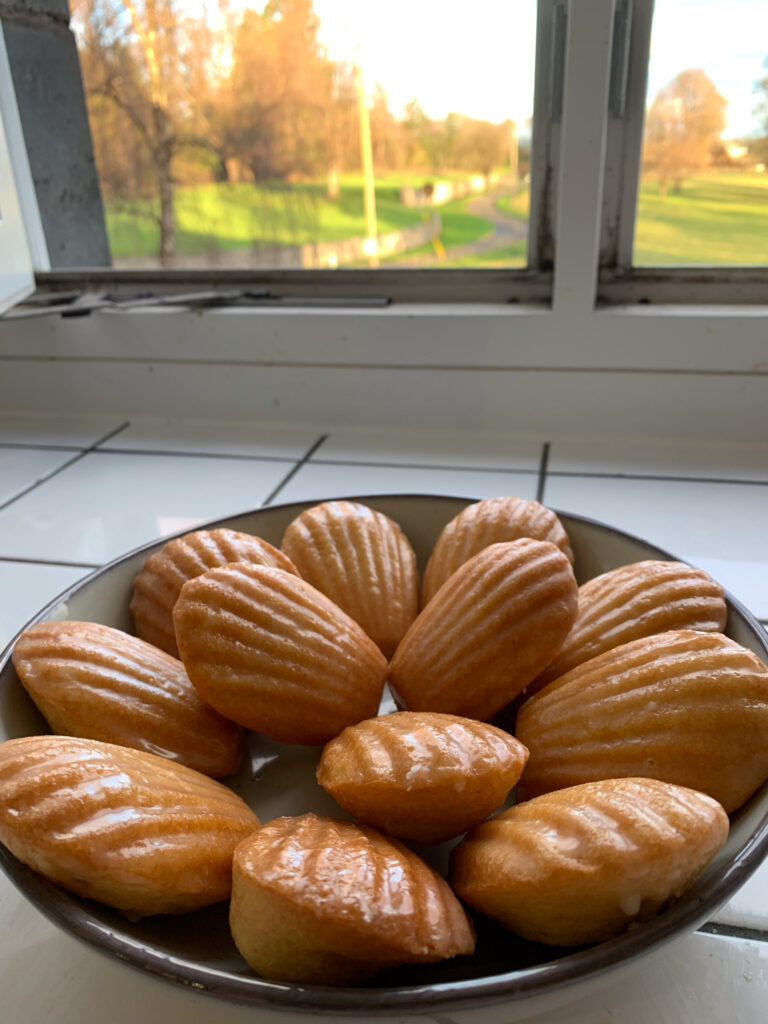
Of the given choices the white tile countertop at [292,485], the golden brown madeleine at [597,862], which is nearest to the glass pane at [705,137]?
the white tile countertop at [292,485]

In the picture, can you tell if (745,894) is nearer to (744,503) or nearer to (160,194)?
(744,503)

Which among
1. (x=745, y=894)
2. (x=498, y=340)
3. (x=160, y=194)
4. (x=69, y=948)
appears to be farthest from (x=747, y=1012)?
(x=160, y=194)

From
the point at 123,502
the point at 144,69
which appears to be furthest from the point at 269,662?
the point at 144,69

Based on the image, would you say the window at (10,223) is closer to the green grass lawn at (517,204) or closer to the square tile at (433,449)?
the square tile at (433,449)

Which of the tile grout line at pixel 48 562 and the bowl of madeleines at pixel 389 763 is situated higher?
the bowl of madeleines at pixel 389 763

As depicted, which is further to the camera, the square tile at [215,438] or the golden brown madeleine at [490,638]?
the square tile at [215,438]

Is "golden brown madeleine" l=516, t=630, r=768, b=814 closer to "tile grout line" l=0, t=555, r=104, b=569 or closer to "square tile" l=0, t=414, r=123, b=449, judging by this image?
"tile grout line" l=0, t=555, r=104, b=569

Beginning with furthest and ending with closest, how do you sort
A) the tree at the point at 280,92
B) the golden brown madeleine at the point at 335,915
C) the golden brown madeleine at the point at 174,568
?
the tree at the point at 280,92, the golden brown madeleine at the point at 174,568, the golden brown madeleine at the point at 335,915

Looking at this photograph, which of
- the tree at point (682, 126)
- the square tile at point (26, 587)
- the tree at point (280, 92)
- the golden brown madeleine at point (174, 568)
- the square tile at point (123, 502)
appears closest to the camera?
the golden brown madeleine at point (174, 568)
